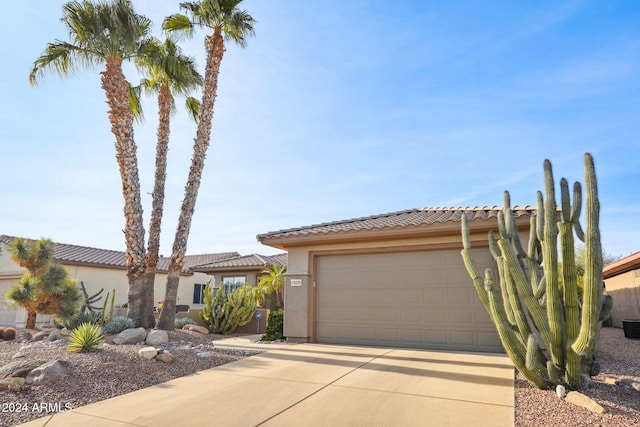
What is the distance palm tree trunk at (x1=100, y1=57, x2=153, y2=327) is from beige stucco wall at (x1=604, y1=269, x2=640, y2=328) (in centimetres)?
1771

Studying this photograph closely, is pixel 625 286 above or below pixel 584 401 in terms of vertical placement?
above

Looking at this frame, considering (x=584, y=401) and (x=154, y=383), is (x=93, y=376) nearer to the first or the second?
(x=154, y=383)

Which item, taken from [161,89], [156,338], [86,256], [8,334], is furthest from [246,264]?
[8,334]

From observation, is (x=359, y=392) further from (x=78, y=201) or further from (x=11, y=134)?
(x=78, y=201)

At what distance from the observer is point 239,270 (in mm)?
20109

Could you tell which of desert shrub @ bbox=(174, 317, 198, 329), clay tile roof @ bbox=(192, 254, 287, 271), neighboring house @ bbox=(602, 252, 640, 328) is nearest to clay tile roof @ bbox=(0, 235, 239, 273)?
clay tile roof @ bbox=(192, 254, 287, 271)

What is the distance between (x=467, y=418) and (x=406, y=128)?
32.3 feet

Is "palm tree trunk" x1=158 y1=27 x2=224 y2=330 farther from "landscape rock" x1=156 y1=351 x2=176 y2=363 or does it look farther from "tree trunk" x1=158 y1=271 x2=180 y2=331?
"landscape rock" x1=156 y1=351 x2=176 y2=363

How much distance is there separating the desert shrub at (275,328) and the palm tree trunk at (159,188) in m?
3.98

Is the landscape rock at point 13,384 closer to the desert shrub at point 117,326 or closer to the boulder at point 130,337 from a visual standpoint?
the boulder at point 130,337

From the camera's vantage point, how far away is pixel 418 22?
31.0ft

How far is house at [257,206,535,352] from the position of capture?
8.81 m

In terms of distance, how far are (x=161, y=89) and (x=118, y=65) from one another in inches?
65.4

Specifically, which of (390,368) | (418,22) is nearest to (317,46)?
(418,22)
